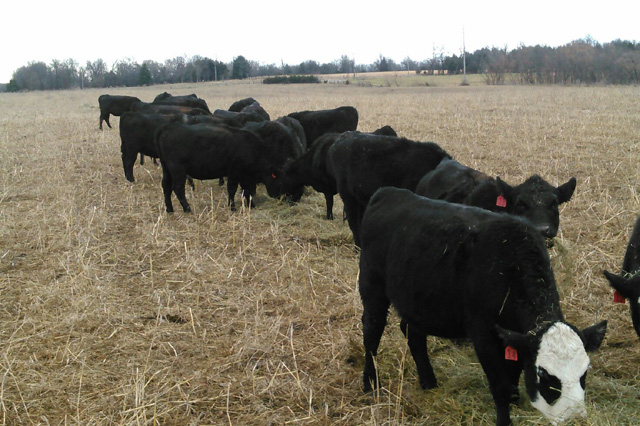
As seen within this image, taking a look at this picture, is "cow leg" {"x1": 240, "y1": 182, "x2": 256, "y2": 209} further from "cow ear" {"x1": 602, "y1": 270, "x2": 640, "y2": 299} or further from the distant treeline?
the distant treeline

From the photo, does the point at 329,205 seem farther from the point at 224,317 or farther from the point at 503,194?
the point at 224,317

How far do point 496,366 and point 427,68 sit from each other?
11732 cm

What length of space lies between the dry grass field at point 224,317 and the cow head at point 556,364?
0.23 meters

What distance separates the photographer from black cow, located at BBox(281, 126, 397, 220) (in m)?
9.38

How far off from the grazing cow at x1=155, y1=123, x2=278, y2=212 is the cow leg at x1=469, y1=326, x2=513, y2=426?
21.8ft

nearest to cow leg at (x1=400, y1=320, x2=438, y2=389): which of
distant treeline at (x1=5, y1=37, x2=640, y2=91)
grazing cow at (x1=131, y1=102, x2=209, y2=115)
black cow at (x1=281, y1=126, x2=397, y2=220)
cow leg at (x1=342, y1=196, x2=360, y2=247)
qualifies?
cow leg at (x1=342, y1=196, x2=360, y2=247)

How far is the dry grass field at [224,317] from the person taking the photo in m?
4.25

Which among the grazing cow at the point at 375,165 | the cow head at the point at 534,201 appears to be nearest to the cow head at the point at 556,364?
the cow head at the point at 534,201

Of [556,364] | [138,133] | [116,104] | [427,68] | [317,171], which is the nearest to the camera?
[556,364]

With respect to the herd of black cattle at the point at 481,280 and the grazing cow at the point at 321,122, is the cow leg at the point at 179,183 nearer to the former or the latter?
the herd of black cattle at the point at 481,280

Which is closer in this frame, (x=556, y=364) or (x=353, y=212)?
(x=556, y=364)

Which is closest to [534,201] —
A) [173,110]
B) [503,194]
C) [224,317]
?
[503,194]

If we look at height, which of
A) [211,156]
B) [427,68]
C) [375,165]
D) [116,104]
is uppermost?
[427,68]

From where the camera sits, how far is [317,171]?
9.48 m
